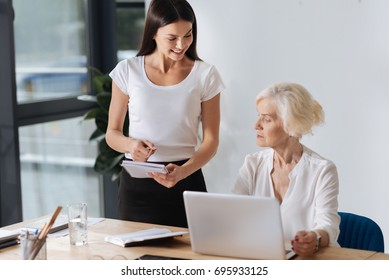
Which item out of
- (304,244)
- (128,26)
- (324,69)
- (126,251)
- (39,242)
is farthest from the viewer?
(128,26)

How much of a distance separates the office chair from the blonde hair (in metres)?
0.40

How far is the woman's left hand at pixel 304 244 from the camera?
237cm

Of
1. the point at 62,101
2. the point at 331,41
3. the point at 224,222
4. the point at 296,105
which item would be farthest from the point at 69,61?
the point at 224,222

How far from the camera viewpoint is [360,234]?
2.76 meters

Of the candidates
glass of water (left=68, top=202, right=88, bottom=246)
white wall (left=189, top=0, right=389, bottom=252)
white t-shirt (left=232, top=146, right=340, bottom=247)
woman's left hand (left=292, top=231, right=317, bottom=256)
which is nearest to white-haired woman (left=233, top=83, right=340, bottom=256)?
white t-shirt (left=232, top=146, right=340, bottom=247)

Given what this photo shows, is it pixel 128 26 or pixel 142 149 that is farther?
pixel 128 26

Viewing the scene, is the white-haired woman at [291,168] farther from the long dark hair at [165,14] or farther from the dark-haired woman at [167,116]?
A: the long dark hair at [165,14]

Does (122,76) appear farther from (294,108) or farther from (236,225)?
(236,225)

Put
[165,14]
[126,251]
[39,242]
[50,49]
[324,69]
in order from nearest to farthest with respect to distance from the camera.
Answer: [39,242] < [126,251] < [165,14] < [324,69] < [50,49]

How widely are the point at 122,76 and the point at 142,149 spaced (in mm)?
435

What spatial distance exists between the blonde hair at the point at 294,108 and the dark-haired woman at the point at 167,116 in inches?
16.6

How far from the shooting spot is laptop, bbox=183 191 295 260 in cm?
225

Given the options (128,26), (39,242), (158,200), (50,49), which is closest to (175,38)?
(158,200)

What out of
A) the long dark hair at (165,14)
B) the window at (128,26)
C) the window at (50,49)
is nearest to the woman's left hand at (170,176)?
the long dark hair at (165,14)
